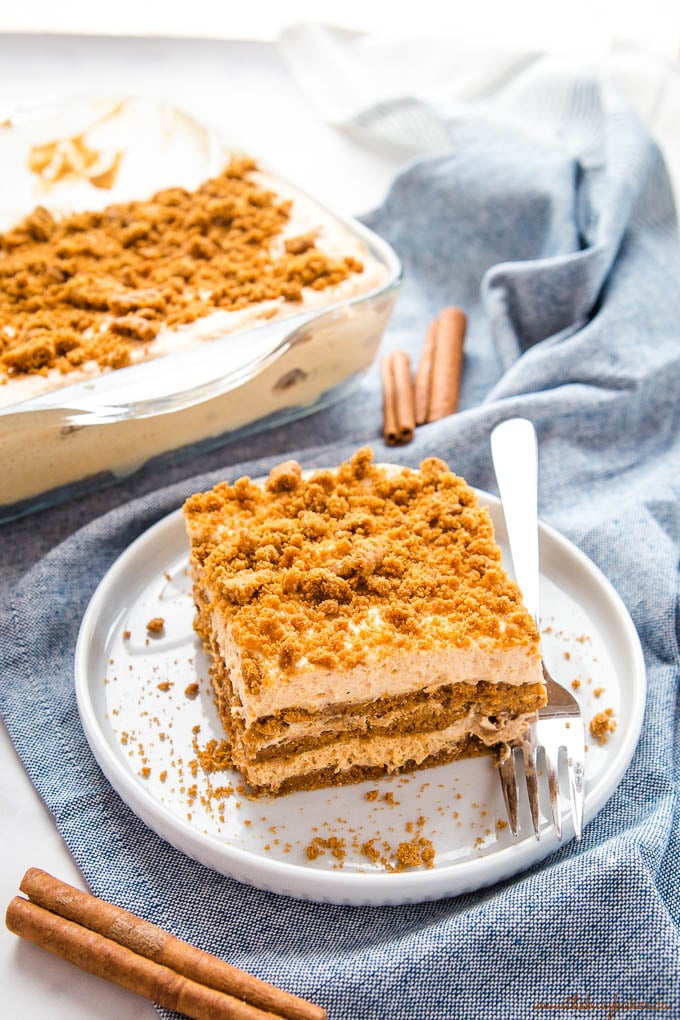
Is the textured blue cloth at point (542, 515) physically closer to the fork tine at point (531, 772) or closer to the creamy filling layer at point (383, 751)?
the fork tine at point (531, 772)

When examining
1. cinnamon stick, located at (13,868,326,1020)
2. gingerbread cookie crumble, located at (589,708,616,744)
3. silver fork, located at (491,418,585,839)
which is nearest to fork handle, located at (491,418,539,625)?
silver fork, located at (491,418,585,839)

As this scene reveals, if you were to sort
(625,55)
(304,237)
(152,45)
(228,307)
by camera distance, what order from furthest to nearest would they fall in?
(152,45), (625,55), (304,237), (228,307)

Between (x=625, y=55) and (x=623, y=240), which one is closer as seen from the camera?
(x=623, y=240)

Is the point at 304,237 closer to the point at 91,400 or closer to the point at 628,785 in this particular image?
the point at 91,400

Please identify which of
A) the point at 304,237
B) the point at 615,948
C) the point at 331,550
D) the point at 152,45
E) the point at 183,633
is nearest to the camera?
the point at 615,948

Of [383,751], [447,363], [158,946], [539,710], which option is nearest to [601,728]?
[539,710]

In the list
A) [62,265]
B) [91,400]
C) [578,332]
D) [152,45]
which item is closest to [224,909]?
[91,400]

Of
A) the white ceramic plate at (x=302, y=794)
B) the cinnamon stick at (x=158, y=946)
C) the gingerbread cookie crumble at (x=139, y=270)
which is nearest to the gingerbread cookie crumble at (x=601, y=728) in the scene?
the white ceramic plate at (x=302, y=794)
